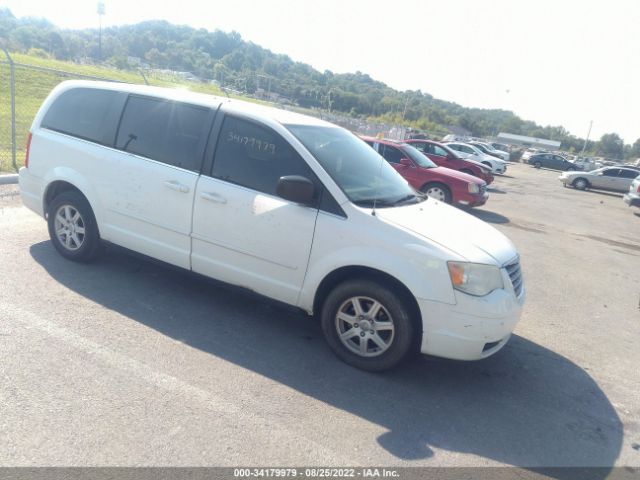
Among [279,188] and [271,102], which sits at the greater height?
[271,102]

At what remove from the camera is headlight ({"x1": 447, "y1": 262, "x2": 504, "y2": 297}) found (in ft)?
12.1

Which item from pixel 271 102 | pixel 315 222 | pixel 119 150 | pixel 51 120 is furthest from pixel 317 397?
pixel 271 102

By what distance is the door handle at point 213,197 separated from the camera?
439cm

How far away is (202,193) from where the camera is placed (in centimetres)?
448

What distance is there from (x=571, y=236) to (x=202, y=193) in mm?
9875

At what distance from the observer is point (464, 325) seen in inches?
146

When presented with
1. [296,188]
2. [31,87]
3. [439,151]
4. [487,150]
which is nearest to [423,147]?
[439,151]

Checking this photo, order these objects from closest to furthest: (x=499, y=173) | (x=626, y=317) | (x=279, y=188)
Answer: (x=279, y=188) < (x=626, y=317) < (x=499, y=173)

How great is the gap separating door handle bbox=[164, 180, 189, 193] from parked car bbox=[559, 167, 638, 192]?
27.4 m

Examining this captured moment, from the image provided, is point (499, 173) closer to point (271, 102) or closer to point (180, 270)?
→ point (271, 102)

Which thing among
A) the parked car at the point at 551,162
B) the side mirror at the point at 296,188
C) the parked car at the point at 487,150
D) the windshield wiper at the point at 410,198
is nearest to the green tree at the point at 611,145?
the parked car at the point at 551,162

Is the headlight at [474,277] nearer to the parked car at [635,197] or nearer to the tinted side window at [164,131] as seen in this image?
the tinted side window at [164,131]

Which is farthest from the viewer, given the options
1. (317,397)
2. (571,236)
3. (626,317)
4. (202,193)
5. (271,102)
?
(571,236)

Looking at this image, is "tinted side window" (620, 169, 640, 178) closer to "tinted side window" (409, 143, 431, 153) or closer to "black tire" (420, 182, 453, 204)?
"tinted side window" (409, 143, 431, 153)
